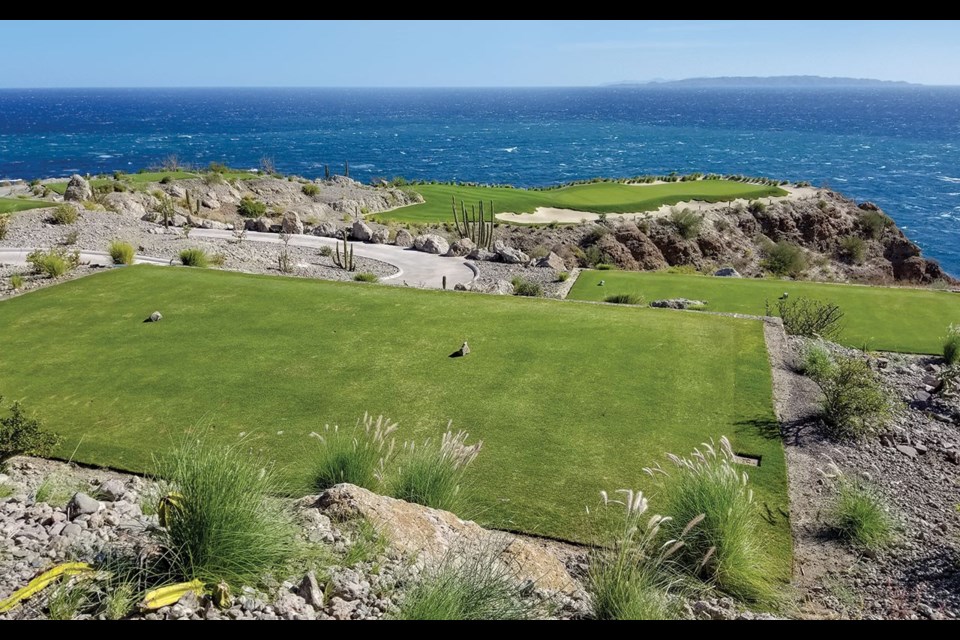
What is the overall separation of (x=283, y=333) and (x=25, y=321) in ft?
16.8

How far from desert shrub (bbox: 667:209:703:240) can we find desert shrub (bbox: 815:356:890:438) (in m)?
28.2

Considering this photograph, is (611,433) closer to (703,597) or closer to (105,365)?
(703,597)

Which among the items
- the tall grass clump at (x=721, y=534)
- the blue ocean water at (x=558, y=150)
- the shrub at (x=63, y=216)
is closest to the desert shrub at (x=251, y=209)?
the shrub at (x=63, y=216)

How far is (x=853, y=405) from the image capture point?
9.77 meters

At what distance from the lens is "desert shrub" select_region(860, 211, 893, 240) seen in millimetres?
43281

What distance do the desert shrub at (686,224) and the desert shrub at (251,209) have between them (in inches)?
886

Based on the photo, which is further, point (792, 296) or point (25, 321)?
point (792, 296)

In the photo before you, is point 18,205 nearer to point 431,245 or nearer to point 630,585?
point 431,245

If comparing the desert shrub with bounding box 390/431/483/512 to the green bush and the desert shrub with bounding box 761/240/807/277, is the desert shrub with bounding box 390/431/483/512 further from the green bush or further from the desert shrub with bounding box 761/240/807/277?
the desert shrub with bounding box 761/240/807/277

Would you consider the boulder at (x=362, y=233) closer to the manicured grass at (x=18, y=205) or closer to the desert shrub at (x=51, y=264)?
the manicured grass at (x=18, y=205)

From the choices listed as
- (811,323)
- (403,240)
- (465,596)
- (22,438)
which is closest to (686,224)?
(403,240)

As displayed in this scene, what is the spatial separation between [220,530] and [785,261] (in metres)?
35.6
